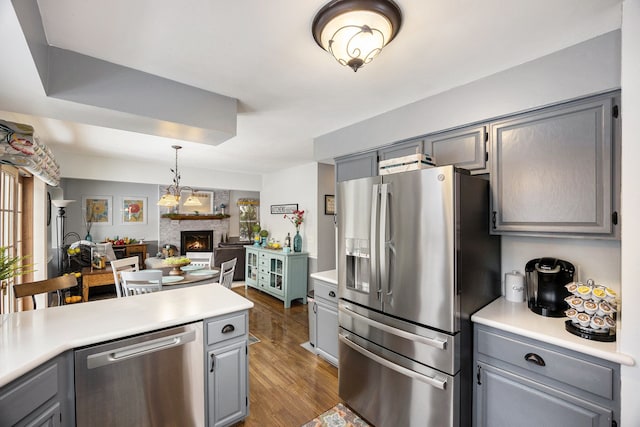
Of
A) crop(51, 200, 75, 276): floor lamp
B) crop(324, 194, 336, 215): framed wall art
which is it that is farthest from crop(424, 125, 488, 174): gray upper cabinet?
crop(51, 200, 75, 276): floor lamp

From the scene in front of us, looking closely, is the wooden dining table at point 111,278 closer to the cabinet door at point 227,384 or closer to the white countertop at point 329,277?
the white countertop at point 329,277

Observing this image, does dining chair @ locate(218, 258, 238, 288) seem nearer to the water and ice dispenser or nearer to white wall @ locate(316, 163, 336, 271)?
the water and ice dispenser

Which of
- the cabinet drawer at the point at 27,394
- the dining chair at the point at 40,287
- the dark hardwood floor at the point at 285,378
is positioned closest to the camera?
the cabinet drawer at the point at 27,394

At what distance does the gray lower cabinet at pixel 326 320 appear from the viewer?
105 inches

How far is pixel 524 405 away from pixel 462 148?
1625 mm

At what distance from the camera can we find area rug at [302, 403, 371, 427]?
1.99 metres

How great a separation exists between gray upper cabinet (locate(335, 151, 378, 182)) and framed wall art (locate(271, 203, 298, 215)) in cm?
227

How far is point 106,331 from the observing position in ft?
4.79

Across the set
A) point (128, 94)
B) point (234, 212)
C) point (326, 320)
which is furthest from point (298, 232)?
point (128, 94)

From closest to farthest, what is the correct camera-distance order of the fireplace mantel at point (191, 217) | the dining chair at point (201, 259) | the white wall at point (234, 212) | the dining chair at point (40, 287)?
the dining chair at point (40, 287) → the dining chair at point (201, 259) → the fireplace mantel at point (191, 217) → the white wall at point (234, 212)

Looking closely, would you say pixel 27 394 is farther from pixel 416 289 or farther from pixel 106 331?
pixel 416 289

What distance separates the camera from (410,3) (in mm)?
1244

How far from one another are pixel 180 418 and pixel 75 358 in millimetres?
696

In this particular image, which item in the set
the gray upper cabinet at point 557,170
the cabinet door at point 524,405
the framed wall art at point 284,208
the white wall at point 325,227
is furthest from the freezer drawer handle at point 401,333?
the framed wall art at point 284,208
